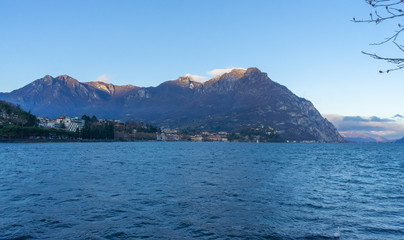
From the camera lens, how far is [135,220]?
65.4 ft

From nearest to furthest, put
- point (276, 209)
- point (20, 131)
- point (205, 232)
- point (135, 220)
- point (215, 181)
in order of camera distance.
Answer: point (205, 232) < point (135, 220) < point (276, 209) < point (215, 181) < point (20, 131)

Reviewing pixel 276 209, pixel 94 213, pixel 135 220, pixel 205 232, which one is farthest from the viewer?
pixel 276 209

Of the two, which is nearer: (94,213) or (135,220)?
(135,220)

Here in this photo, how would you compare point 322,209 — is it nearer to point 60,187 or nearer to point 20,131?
point 60,187

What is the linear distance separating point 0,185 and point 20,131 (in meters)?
161

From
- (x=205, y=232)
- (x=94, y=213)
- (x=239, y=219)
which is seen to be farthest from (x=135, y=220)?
(x=239, y=219)

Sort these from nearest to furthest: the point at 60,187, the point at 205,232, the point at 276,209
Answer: the point at 205,232 < the point at 276,209 < the point at 60,187

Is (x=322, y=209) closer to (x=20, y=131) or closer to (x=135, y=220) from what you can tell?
(x=135, y=220)

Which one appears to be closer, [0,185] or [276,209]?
[276,209]

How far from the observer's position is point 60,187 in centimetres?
3173

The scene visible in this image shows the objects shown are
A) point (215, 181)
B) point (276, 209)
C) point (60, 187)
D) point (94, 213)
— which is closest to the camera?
point (94, 213)

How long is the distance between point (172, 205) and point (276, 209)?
28.4 ft

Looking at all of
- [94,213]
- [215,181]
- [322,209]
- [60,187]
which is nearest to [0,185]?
[60,187]

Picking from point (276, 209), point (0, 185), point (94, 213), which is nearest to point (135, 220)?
point (94, 213)
